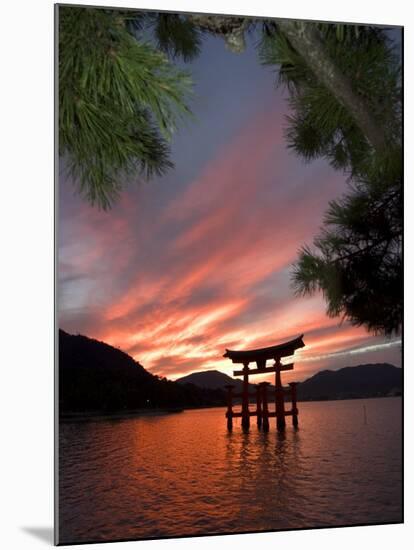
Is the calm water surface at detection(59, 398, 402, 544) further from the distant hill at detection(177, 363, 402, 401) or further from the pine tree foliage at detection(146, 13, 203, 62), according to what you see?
the pine tree foliage at detection(146, 13, 203, 62)

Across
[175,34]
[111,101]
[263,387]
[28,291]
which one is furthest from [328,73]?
[28,291]

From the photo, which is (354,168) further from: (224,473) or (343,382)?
(224,473)

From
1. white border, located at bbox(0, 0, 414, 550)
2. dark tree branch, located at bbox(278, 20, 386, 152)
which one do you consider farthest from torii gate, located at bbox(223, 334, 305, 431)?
dark tree branch, located at bbox(278, 20, 386, 152)

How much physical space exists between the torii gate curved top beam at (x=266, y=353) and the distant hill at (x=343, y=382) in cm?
8

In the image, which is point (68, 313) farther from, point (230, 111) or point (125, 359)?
point (230, 111)

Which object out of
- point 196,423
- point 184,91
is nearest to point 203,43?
point 184,91

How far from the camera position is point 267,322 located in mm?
3410

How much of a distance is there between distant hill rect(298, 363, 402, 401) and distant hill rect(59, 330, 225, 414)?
0.58m

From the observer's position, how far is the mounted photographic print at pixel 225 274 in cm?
318

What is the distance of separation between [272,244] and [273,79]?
0.61 m

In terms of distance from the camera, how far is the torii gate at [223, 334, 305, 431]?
3.36 metres

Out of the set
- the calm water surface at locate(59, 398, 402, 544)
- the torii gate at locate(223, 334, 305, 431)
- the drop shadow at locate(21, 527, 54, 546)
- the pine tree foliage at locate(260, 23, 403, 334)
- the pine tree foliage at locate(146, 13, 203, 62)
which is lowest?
the drop shadow at locate(21, 527, 54, 546)

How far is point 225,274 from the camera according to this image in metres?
3.38

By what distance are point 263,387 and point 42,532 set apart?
92 centimetres
